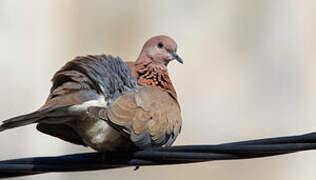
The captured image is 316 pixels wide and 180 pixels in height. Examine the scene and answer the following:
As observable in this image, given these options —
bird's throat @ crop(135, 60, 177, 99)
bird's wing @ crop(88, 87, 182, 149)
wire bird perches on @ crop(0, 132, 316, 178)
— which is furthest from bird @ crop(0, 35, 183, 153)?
wire bird perches on @ crop(0, 132, 316, 178)

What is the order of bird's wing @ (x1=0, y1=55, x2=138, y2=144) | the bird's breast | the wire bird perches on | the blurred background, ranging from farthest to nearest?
1. the blurred background
2. the bird's breast
3. bird's wing @ (x1=0, y1=55, x2=138, y2=144)
4. the wire bird perches on

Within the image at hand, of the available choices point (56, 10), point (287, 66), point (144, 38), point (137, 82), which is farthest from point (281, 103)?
point (137, 82)

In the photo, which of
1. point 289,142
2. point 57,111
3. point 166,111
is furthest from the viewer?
point 166,111

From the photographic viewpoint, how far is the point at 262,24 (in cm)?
1246

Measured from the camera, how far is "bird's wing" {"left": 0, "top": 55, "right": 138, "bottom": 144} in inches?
185

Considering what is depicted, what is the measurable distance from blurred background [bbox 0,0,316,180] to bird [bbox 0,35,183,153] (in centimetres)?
625

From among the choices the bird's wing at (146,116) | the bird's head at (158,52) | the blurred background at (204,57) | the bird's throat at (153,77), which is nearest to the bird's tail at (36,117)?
the bird's wing at (146,116)

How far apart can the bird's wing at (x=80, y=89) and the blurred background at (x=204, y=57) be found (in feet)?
20.7

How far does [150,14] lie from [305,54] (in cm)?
216

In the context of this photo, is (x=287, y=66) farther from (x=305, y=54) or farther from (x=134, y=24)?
(x=134, y=24)

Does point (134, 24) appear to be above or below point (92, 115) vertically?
below

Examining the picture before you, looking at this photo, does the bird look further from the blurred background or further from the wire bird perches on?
the blurred background

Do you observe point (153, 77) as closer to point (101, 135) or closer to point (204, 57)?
point (101, 135)

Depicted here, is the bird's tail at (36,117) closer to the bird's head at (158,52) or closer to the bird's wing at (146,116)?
the bird's wing at (146,116)
